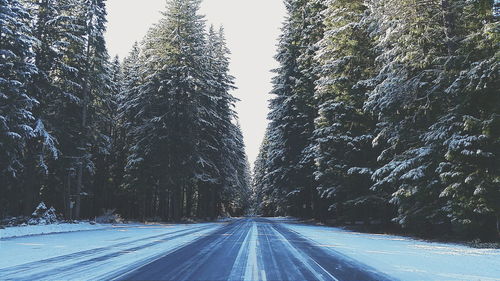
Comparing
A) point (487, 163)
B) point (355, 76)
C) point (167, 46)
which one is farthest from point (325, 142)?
point (167, 46)

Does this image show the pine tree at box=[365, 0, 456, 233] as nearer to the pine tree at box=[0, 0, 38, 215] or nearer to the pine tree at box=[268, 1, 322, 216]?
the pine tree at box=[268, 1, 322, 216]

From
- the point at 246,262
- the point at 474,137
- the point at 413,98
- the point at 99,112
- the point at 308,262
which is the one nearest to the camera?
the point at 246,262

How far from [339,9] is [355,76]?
4.75m

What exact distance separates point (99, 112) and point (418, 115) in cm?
2387

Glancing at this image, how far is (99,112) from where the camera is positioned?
28.2 metres

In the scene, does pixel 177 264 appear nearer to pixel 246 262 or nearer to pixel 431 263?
pixel 246 262

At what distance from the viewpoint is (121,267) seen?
719cm

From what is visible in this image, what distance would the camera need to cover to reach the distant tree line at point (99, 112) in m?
19.7

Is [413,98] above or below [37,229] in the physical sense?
above

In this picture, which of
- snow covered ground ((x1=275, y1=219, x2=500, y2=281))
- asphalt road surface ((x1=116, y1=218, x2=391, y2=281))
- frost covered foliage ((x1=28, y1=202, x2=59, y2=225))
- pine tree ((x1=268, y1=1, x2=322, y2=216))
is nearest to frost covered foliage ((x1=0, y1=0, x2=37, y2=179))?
frost covered foliage ((x1=28, y1=202, x2=59, y2=225))

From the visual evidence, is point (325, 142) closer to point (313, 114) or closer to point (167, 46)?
point (313, 114)

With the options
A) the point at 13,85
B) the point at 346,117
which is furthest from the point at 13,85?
the point at 346,117

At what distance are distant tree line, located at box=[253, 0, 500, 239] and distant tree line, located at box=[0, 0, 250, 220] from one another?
45.7ft

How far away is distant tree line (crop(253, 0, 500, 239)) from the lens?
12445mm
